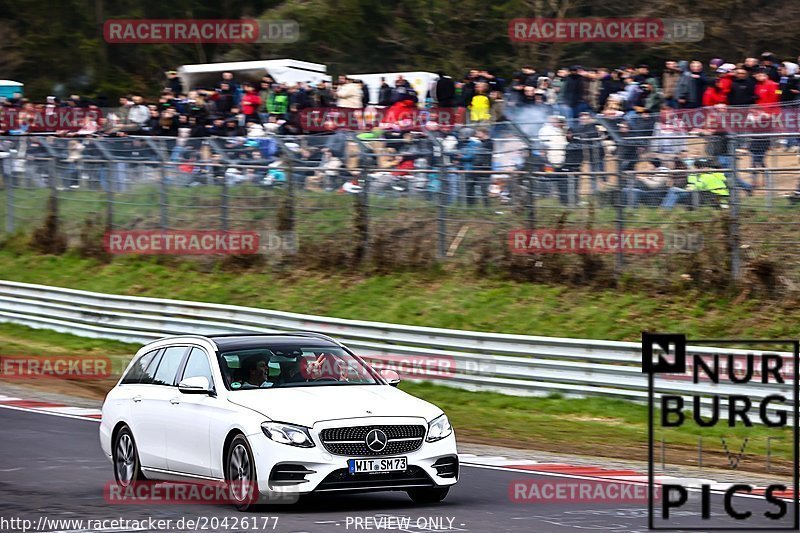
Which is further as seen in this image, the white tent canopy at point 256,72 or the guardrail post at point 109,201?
the white tent canopy at point 256,72

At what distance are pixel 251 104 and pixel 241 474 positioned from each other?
1852 cm

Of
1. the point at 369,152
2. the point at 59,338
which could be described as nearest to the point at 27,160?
the point at 59,338

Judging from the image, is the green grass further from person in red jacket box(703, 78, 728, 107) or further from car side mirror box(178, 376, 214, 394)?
car side mirror box(178, 376, 214, 394)

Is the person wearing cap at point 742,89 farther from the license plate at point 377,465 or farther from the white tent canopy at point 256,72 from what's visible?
the white tent canopy at point 256,72

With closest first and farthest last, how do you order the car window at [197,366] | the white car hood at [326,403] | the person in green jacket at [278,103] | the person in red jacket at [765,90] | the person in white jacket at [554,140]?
the white car hood at [326,403] → the car window at [197,366] → the person in red jacket at [765,90] → the person in white jacket at [554,140] → the person in green jacket at [278,103]

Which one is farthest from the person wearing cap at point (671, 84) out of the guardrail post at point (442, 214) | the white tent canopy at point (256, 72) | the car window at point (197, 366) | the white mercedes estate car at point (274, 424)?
the white tent canopy at point (256, 72)

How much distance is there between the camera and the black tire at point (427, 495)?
417 inches

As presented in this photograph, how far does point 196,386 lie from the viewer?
10.7m

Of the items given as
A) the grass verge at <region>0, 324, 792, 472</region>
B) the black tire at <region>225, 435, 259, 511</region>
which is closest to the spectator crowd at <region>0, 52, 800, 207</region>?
the grass verge at <region>0, 324, 792, 472</region>

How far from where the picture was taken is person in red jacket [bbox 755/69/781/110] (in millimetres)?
20281

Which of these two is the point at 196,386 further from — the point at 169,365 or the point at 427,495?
the point at 427,495

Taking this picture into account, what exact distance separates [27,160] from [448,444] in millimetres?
22524

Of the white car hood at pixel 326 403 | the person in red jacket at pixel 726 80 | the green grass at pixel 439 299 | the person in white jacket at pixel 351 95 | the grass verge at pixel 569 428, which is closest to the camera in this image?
the white car hood at pixel 326 403

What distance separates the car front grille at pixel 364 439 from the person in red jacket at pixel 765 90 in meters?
11.8
